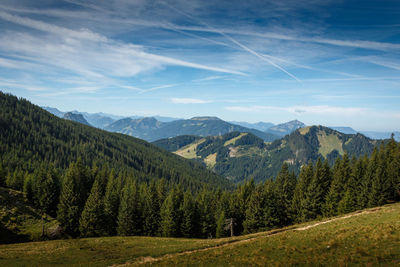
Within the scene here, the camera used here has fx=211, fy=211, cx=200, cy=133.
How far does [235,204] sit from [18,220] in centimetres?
5969

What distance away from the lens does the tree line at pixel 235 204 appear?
52.8 metres

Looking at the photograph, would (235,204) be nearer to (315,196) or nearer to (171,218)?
(171,218)

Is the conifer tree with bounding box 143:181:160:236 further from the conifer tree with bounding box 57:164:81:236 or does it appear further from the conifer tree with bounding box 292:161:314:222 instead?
the conifer tree with bounding box 292:161:314:222

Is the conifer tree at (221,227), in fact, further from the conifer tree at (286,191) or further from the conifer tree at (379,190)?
the conifer tree at (379,190)

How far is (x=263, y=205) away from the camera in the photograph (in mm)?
57594

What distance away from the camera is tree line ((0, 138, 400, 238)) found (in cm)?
5275

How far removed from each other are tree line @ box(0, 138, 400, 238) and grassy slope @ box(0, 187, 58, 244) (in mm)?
4116

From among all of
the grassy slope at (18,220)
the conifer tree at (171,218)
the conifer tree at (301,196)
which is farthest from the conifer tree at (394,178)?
the grassy slope at (18,220)

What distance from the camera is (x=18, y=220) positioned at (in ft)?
185

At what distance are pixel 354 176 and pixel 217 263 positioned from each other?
2018 inches

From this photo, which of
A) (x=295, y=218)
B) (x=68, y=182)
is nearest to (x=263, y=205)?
(x=295, y=218)

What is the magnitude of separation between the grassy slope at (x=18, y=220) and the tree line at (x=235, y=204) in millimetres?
4116

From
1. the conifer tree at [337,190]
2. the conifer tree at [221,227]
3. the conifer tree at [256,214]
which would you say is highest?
the conifer tree at [337,190]

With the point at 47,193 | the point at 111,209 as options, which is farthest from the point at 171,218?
the point at 47,193
